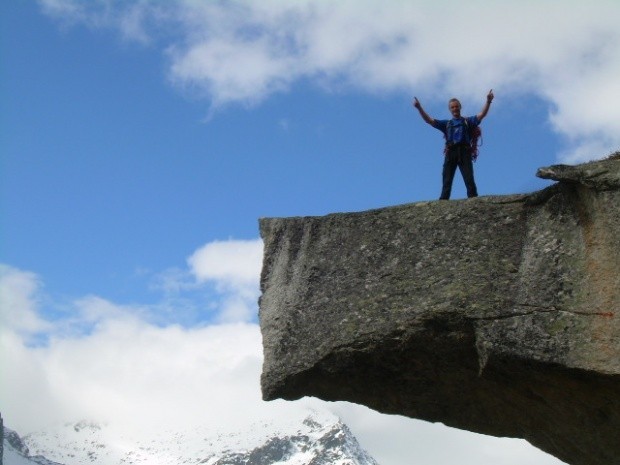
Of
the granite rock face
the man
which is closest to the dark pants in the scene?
the man

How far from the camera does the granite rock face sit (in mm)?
9938

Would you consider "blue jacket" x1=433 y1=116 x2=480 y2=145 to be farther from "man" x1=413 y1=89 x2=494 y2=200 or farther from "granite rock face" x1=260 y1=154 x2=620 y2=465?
"granite rock face" x1=260 y1=154 x2=620 y2=465

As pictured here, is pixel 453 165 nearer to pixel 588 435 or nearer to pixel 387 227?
pixel 387 227

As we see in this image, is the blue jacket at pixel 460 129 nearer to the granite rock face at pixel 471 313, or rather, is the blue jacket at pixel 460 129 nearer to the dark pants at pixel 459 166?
the dark pants at pixel 459 166

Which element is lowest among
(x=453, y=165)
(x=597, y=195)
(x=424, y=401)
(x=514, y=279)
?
(x=424, y=401)

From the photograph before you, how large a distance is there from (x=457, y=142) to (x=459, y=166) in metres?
0.35

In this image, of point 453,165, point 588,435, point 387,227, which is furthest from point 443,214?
point 588,435

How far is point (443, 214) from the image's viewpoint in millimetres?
11141

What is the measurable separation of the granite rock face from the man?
4.17ft

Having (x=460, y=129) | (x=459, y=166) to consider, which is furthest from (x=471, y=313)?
(x=460, y=129)

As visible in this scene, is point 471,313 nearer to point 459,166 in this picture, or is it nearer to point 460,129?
point 459,166

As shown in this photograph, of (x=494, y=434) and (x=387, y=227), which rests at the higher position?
(x=387, y=227)

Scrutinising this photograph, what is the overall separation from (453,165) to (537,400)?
3.64m

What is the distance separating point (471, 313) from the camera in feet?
33.6
